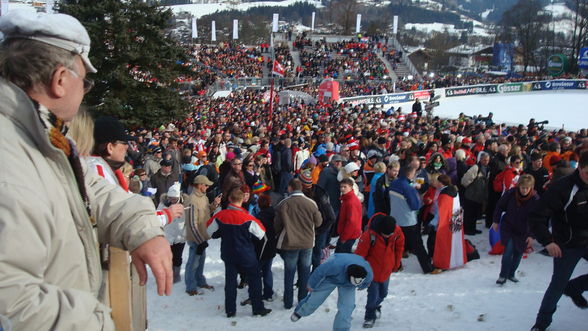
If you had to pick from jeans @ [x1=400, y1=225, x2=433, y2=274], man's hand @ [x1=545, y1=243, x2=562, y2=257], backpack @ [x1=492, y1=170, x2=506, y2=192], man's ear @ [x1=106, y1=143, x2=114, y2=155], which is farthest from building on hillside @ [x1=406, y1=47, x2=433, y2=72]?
man's ear @ [x1=106, y1=143, x2=114, y2=155]

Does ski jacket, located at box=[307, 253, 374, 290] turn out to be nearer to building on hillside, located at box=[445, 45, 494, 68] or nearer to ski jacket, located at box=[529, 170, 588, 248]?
ski jacket, located at box=[529, 170, 588, 248]

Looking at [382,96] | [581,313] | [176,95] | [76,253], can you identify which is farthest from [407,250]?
[382,96]

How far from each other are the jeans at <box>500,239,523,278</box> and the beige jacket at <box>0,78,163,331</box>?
6098mm

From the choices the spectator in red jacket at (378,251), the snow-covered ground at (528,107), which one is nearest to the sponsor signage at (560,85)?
the snow-covered ground at (528,107)

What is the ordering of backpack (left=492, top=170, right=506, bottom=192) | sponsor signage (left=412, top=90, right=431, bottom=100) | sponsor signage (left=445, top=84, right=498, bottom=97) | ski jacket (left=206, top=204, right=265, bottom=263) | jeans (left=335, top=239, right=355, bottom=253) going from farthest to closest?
sponsor signage (left=445, top=84, right=498, bottom=97) < sponsor signage (left=412, top=90, right=431, bottom=100) < backpack (left=492, top=170, right=506, bottom=192) < jeans (left=335, top=239, right=355, bottom=253) < ski jacket (left=206, top=204, right=265, bottom=263)

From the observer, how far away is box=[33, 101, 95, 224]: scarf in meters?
1.12

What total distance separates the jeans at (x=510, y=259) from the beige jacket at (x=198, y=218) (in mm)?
4010

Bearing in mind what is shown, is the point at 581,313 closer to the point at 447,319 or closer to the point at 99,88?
the point at 447,319

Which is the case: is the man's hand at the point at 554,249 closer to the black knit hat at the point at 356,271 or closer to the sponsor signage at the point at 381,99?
the black knit hat at the point at 356,271

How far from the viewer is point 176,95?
71.3ft

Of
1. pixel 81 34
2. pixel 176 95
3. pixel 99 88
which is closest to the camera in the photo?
pixel 81 34

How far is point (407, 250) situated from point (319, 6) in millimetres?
200647

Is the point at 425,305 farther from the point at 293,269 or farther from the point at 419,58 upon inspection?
the point at 419,58

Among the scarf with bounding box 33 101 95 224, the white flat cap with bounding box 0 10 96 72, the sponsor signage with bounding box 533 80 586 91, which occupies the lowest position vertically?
the scarf with bounding box 33 101 95 224
